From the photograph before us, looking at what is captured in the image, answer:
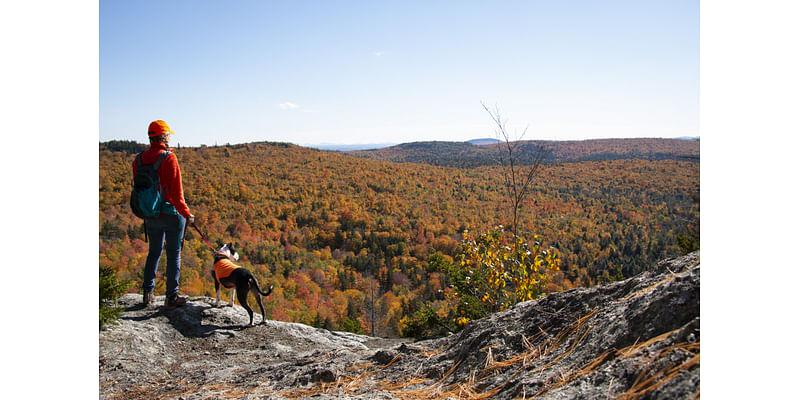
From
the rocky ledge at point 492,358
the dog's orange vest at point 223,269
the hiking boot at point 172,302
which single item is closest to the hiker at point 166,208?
the hiking boot at point 172,302

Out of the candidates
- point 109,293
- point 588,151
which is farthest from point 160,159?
point 588,151

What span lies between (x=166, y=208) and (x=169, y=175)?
0.37 m

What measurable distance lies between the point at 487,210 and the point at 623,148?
199ft

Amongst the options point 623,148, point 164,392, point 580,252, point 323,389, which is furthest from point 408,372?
point 623,148

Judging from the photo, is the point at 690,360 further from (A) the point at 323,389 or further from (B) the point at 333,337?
(B) the point at 333,337

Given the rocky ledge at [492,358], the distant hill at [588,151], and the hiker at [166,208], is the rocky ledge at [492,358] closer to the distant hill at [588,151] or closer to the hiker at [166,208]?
the hiker at [166,208]

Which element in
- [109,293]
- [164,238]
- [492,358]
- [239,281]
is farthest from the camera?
[239,281]

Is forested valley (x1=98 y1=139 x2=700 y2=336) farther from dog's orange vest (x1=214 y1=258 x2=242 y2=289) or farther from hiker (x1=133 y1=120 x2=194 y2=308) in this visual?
hiker (x1=133 y1=120 x2=194 y2=308)

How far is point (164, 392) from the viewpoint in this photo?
9.14ft

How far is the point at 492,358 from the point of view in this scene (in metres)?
1.99

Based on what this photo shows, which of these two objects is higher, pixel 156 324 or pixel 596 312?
pixel 596 312

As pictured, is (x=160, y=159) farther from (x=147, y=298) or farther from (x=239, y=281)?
(x=147, y=298)

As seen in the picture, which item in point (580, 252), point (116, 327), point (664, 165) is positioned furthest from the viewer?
point (664, 165)

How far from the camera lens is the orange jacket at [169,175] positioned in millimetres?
3895
